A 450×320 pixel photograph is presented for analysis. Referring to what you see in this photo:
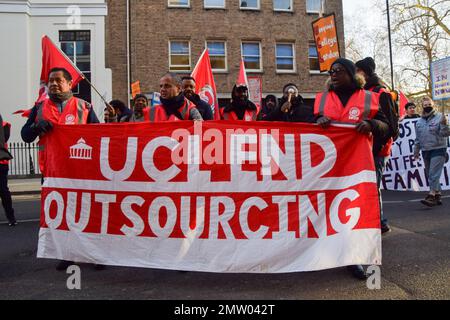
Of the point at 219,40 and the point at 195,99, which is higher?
the point at 219,40

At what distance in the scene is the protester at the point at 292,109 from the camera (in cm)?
633

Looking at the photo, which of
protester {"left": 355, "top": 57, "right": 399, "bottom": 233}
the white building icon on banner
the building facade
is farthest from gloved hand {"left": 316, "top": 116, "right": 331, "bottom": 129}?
the building facade

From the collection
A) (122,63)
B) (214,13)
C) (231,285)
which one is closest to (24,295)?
(231,285)

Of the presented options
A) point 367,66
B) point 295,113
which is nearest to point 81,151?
point 367,66

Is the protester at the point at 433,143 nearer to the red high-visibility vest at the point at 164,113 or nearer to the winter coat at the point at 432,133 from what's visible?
the winter coat at the point at 432,133

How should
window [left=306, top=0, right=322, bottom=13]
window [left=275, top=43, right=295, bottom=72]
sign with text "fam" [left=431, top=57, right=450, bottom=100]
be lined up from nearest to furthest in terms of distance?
sign with text "fam" [left=431, top=57, right=450, bottom=100]
window [left=275, top=43, right=295, bottom=72]
window [left=306, top=0, right=322, bottom=13]

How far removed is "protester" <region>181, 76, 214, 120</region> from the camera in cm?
505

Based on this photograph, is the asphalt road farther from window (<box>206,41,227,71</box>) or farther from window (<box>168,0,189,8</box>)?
window (<box>168,0,189,8</box>)

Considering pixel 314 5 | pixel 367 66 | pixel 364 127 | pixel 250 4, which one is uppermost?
pixel 314 5

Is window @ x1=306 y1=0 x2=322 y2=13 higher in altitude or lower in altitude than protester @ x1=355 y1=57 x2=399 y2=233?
higher

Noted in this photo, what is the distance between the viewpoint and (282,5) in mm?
23016

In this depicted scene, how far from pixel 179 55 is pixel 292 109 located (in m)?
16.1

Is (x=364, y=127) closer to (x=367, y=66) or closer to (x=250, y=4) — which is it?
(x=367, y=66)

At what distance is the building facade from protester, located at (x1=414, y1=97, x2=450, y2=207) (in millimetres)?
15119
